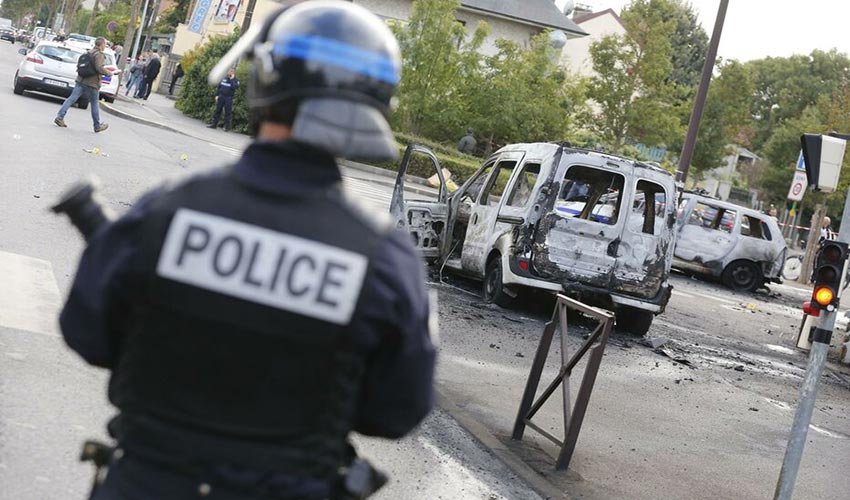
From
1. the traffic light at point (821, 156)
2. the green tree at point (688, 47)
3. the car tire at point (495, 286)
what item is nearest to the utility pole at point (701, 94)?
the car tire at point (495, 286)

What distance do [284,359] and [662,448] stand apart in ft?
22.1

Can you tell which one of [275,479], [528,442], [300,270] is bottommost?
[528,442]

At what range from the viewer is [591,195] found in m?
14.0

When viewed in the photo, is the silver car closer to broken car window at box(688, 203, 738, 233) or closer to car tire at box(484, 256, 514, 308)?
broken car window at box(688, 203, 738, 233)

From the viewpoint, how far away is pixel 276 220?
2266mm

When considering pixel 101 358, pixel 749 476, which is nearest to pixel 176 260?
pixel 101 358

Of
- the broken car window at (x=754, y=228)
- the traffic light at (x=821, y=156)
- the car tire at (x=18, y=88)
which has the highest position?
the traffic light at (x=821, y=156)

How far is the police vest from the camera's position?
7.36 ft

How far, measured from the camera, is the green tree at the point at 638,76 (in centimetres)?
4438

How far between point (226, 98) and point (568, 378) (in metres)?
26.5

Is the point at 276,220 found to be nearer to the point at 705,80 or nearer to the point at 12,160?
the point at 12,160

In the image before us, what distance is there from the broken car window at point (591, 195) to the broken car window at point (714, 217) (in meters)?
11.2

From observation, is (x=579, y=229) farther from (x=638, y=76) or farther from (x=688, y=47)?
(x=688, y=47)

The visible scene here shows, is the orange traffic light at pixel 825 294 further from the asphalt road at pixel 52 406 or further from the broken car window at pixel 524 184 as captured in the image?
the broken car window at pixel 524 184
